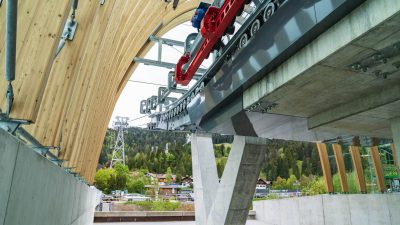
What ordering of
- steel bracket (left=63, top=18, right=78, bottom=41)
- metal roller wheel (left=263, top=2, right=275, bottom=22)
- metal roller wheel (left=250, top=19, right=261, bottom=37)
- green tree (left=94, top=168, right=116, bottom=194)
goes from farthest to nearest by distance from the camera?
green tree (left=94, top=168, right=116, bottom=194) < metal roller wheel (left=250, top=19, right=261, bottom=37) < metal roller wheel (left=263, top=2, right=275, bottom=22) < steel bracket (left=63, top=18, right=78, bottom=41)

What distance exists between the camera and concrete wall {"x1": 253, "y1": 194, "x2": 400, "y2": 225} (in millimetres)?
18453

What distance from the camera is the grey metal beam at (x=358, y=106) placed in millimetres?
8967

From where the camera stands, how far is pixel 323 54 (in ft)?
22.2

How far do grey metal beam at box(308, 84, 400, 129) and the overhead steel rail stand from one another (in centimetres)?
220

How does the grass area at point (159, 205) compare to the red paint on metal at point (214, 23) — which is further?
the grass area at point (159, 205)

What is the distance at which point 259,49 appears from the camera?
28.9 ft

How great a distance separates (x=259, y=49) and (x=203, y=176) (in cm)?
1206

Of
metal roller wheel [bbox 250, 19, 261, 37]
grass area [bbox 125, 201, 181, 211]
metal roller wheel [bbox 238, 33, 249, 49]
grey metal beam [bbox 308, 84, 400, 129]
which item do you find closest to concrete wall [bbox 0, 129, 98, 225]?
metal roller wheel [bbox 250, 19, 261, 37]

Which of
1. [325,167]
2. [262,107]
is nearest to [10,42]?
[262,107]

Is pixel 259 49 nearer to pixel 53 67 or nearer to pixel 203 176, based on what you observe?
pixel 53 67

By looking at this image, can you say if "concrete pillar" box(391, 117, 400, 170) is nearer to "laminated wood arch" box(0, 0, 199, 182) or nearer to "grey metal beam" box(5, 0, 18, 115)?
"laminated wood arch" box(0, 0, 199, 182)

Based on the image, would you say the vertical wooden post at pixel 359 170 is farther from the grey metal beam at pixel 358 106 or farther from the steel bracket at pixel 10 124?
the steel bracket at pixel 10 124

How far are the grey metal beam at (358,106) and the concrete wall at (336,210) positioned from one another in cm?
989

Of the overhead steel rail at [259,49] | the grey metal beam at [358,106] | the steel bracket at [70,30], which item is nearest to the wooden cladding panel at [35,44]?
the steel bracket at [70,30]
